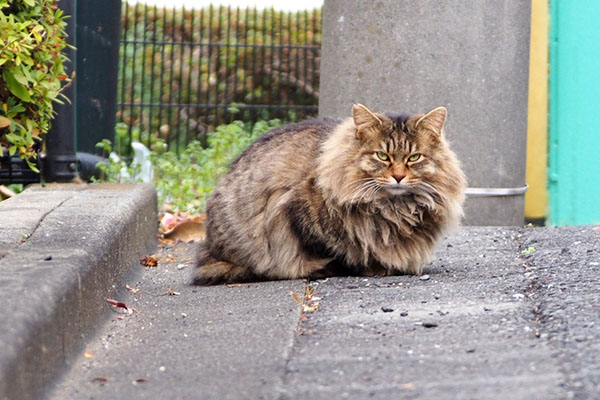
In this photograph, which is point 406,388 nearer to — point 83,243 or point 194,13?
point 83,243

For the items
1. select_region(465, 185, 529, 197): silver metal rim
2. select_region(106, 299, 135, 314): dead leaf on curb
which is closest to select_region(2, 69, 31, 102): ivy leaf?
select_region(106, 299, 135, 314): dead leaf on curb

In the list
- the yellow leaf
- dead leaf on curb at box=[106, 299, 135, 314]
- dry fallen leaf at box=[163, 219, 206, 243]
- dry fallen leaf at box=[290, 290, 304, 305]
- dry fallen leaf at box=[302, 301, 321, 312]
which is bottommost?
dead leaf on curb at box=[106, 299, 135, 314]

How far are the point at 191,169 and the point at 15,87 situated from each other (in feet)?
12.9

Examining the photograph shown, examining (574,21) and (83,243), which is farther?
(574,21)

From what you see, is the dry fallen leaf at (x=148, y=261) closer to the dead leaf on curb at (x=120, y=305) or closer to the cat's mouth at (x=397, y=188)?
the dead leaf on curb at (x=120, y=305)

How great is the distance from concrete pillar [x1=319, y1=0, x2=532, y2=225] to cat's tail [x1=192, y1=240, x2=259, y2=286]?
6.28 feet

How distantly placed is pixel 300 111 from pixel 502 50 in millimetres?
3116

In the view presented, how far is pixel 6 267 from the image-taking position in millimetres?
3402

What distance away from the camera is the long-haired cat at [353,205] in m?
4.52

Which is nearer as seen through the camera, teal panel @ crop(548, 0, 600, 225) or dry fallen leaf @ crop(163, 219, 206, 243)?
dry fallen leaf @ crop(163, 219, 206, 243)

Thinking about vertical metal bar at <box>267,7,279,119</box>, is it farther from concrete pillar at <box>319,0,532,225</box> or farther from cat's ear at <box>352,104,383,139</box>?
cat's ear at <box>352,104,383,139</box>

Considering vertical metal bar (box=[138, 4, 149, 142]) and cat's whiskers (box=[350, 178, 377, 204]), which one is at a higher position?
vertical metal bar (box=[138, 4, 149, 142])

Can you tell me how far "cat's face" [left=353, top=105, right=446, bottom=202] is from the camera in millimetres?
4480

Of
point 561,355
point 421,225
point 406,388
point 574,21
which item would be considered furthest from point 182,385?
point 574,21
